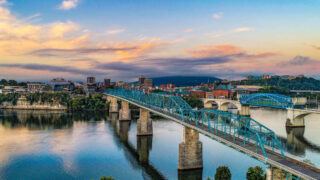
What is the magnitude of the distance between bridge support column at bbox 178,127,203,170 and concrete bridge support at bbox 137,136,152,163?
Answer: 6.81 m

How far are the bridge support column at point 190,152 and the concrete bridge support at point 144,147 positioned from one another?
22.4 ft

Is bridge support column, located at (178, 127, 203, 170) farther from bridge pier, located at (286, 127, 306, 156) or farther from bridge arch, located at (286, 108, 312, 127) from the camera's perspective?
bridge arch, located at (286, 108, 312, 127)

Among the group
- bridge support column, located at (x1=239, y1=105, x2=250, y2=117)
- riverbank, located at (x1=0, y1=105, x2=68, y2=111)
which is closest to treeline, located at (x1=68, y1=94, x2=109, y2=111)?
riverbank, located at (x1=0, y1=105, x2=68, y2=111)

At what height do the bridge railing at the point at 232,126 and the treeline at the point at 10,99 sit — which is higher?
the bridge railing at the point at 232,126

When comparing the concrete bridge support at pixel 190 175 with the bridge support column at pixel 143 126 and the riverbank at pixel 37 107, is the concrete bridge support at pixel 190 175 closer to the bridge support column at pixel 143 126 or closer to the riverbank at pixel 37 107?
the bridge support column at pixel 143 126

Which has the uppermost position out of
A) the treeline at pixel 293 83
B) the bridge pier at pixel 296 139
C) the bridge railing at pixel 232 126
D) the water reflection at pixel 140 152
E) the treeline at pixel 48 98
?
the treeline at pixel 293 83

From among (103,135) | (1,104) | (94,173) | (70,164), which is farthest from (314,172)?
(1,104)

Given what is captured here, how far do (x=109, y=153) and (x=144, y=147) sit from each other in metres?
5.50

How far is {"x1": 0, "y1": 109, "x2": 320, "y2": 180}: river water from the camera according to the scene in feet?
94.1

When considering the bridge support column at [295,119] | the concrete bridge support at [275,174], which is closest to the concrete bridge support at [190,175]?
the concrete bridge support at [275,174]

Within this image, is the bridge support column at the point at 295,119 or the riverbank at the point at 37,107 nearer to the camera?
the bridge support column at the point at 295,119

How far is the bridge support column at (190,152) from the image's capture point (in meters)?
27.7

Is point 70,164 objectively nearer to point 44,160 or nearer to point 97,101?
point 44,160

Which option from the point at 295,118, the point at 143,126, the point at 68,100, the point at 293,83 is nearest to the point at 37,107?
the point at 68,100
